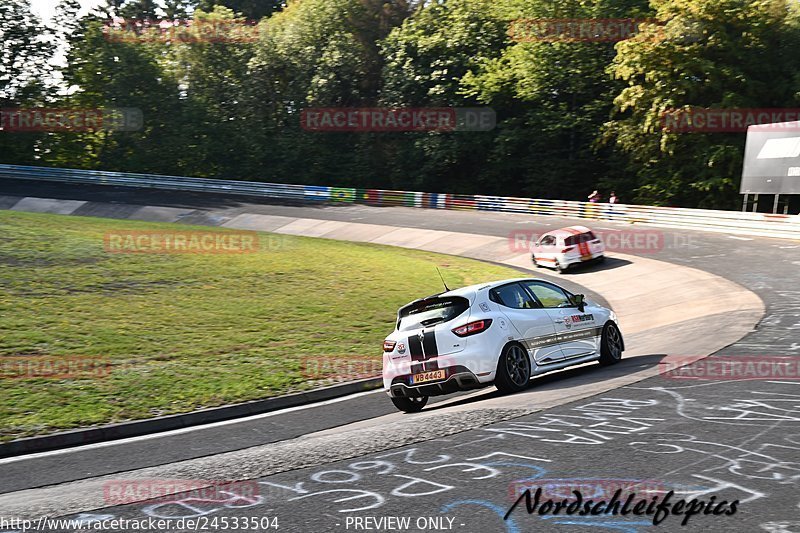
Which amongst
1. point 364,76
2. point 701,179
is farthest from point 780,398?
point 364,76

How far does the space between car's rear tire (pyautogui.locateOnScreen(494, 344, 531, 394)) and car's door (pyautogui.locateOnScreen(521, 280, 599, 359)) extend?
3.02 feet

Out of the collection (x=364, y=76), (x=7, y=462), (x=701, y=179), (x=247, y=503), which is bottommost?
(x=7, y=462)

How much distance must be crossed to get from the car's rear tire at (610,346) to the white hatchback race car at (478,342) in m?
0.62

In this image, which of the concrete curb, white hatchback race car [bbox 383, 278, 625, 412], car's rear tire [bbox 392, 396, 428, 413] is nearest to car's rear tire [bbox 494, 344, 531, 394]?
white hatchback race car [bbox 383, 278, 625, 412]

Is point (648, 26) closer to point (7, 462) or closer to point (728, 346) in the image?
point (728, 346)

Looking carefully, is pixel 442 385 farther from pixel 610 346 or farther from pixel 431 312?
pixel 610 346

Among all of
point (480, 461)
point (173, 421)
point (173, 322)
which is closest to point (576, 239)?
point (173, 322)

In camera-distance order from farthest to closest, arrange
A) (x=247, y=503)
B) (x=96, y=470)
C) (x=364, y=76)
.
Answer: (x=364, y=76), (x=96, y=470), (x=247, y=503)

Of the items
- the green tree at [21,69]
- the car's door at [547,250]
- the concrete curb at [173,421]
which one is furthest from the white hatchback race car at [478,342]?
the green tree at [21,69]

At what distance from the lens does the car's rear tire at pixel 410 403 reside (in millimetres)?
11656

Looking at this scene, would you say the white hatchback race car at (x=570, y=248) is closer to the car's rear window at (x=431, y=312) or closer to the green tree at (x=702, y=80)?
the car's rear window at (x=431, y=312)

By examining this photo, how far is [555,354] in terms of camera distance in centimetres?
1205

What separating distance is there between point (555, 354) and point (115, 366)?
7624 millimetres

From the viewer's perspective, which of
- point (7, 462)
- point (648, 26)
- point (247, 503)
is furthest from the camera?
point (648, 26)
